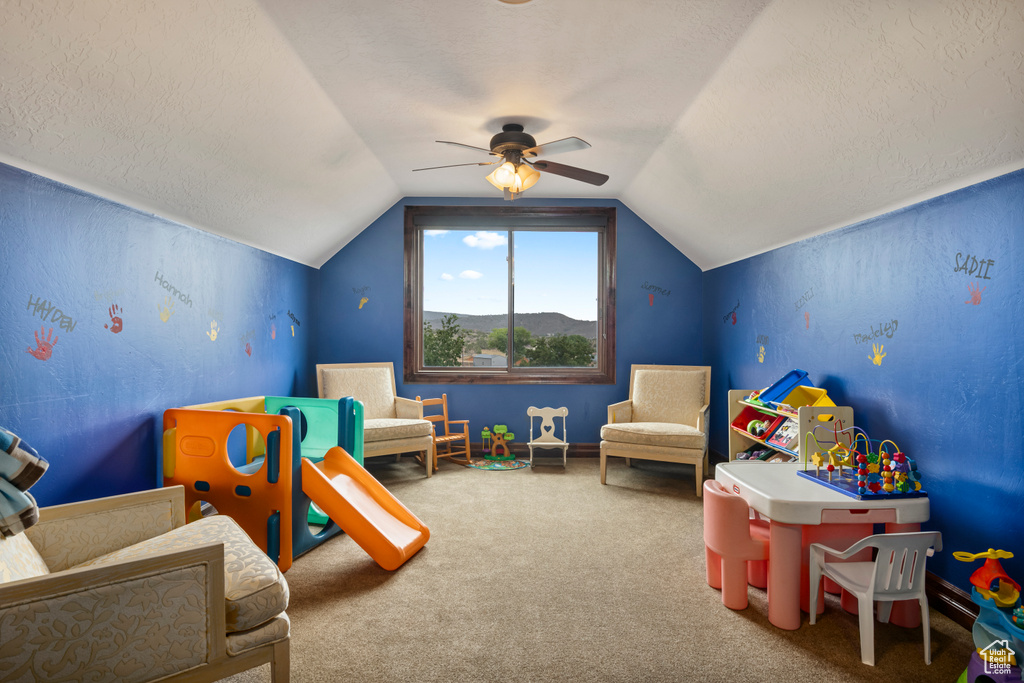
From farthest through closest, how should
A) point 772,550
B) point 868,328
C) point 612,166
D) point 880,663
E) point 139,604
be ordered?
1. point 612,166
2. point 868,328
3. point 772,550
4. point 880,663
5. point 139,604

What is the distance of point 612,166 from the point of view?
4.06 metres

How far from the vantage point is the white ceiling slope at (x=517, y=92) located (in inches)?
70.9

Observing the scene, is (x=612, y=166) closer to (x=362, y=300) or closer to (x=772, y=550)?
(x=362, y=300)

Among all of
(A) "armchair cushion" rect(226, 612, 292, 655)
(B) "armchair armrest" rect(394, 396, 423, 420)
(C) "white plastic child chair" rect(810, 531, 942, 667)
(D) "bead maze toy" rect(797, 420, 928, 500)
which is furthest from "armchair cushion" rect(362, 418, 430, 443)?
(C) "white plastic child chair" rect(810, 531, 942, 667)

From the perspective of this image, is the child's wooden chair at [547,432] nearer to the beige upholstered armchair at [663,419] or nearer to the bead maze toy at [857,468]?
the beige upholstered armchair at [663,419]

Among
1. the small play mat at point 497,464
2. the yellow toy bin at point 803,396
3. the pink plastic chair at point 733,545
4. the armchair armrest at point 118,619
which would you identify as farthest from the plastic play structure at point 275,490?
the yellow toy bin at point 803,396

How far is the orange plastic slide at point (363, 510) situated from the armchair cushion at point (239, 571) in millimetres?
808

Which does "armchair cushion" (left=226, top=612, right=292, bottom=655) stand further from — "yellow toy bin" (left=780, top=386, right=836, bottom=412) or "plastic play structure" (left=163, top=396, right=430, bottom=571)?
"yellow toy bin" (left=780, top=386, right=836, bottom=412)

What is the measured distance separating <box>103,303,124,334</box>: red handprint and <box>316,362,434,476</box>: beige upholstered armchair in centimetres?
192

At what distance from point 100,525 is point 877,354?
11.6ft

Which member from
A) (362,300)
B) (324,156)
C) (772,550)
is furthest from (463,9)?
(362,300)

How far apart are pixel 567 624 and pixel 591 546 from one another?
83 centimetres

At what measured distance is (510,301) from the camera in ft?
17.2

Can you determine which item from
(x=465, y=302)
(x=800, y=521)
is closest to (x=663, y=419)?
(x=465, y=302)
